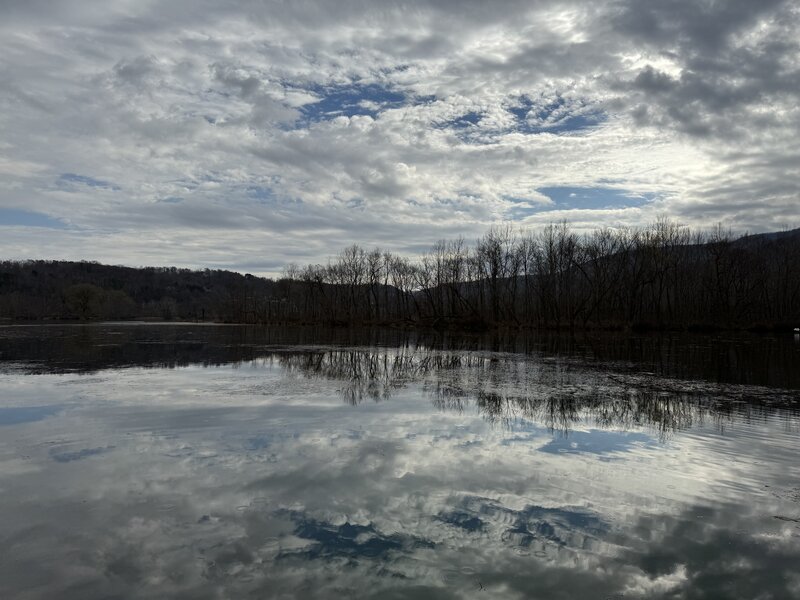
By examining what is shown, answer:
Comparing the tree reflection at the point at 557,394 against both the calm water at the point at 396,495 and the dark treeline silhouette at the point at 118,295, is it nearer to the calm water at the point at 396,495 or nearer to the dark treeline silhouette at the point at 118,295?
the calm water at the point at 396,495

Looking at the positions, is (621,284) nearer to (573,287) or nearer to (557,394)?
(573,287)

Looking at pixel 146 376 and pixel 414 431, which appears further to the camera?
pixel 146 376

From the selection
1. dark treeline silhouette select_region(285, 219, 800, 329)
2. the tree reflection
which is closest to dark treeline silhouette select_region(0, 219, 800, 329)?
dark treeline silhouette select_region(285, 219, 800, 329)

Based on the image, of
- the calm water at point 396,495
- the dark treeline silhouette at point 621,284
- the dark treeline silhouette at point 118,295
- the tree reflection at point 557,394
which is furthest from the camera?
the dark treeline silhouette at point 118,295

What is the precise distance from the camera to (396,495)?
257 inches

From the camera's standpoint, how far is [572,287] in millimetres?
68438

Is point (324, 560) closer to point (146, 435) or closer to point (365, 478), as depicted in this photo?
point (365, 478)

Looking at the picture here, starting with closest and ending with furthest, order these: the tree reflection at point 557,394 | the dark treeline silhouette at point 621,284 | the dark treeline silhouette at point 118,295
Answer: the tree reflection at point 557,394, the dark treeline silhouette at point 621,284, the dark treeline silhouette at point 118,295

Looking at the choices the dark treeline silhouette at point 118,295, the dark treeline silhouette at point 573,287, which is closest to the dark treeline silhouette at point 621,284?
the dark treeline silhouette at point 573,287

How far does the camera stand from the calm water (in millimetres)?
4621

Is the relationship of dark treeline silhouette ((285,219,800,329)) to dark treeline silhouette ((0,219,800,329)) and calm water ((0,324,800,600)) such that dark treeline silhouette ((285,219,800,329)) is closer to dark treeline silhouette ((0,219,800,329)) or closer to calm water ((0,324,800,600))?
dark treeline silhouette ((0,219,800,329))

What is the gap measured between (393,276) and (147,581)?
295ft

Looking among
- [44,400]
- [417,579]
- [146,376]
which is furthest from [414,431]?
[146,376]

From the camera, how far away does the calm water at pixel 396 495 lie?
15.2 feet
